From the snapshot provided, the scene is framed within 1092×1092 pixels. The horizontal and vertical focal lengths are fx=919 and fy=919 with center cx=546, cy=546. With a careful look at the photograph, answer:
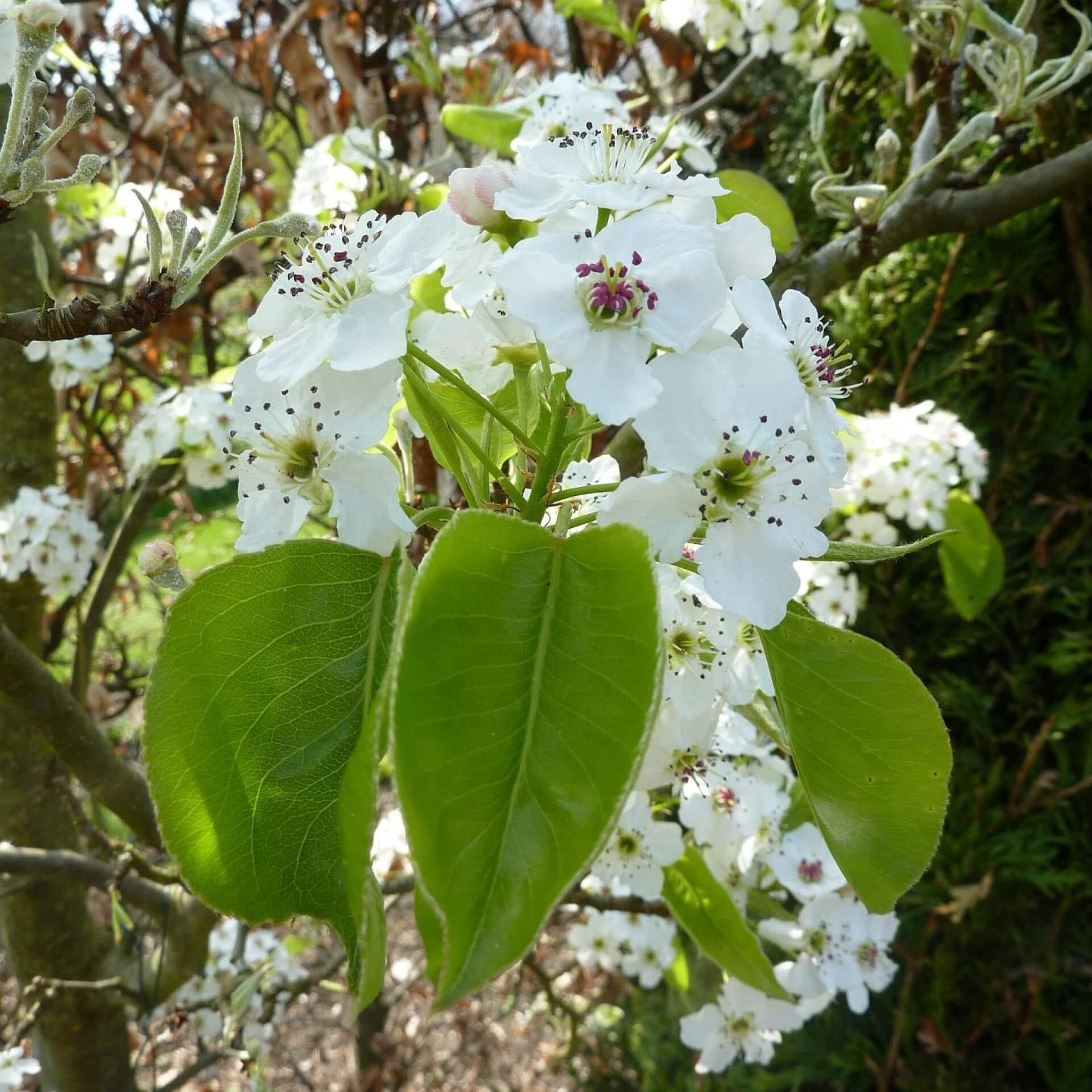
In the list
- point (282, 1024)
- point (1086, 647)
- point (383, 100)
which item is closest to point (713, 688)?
point (1086, 647)

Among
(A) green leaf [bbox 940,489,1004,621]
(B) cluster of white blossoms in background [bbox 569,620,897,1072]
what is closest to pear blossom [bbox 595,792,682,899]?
(B) cluster of white blossoms in background [bbox 569,620,897,1072]

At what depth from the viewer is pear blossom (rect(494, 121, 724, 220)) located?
60 centimetres

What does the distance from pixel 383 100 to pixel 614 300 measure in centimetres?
219

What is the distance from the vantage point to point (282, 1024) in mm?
3117

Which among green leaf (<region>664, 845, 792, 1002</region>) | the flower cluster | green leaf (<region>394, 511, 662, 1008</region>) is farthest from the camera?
the flower cluster

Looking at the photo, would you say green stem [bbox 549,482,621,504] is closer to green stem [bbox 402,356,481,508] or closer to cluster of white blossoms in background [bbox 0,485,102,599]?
green stem [bbox 402,356,481,508]

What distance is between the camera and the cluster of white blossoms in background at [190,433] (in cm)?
172

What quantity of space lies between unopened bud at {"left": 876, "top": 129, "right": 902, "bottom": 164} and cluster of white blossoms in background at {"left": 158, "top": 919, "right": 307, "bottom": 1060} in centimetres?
116

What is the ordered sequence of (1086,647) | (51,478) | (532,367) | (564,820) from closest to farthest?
(564,820) → (532,367) → (51,478) → (1086,647)

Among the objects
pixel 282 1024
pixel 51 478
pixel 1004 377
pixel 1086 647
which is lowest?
pixel 282 1024

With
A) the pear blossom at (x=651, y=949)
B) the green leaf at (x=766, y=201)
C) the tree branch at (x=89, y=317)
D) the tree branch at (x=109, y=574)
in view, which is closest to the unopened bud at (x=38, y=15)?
the tree branch at (x=89, y=317)

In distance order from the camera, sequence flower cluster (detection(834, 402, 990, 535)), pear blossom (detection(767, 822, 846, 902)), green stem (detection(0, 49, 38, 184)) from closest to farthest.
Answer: green stem (detection(0, 49, 38, 184)) < pear blossom (detection(767, 822, 846, 902)) < flower cluster (detection(834, 402, 990, 535))

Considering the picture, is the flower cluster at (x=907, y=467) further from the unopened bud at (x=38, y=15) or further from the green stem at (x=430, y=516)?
the unopened bud at (x=38, y=15)

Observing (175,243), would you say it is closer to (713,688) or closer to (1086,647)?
(713,688)
